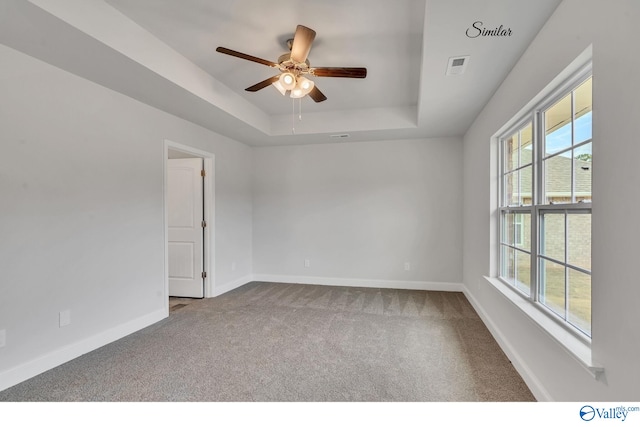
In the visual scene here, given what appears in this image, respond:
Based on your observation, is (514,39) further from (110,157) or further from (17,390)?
(17,390)

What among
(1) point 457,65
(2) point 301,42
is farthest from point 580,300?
(2) point 301,42

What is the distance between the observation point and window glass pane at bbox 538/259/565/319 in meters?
1.83

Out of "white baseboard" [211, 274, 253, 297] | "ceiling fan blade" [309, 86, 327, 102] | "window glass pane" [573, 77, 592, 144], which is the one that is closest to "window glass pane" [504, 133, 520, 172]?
"window glass pane" [573, 77, 592, 144]

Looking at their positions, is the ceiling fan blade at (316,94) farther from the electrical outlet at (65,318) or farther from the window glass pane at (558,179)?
the electrical outlet at (65,318)

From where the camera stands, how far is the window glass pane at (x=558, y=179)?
175 centimetres

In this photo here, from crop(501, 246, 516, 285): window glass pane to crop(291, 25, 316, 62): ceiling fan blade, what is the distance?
2.45 m

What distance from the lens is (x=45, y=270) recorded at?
2.26 meters

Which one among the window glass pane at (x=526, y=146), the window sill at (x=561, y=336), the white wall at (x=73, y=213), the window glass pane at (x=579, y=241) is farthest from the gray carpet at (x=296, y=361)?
the window glass pane at (x=526, y=146)

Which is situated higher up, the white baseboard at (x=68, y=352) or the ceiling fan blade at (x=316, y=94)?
the ceiling fan blade at (x=316, y=94)

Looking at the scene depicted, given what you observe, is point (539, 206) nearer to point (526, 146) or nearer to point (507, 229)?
point (526, 146)

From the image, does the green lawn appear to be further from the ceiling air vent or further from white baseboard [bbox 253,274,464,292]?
white baseboard [bbox 253,274,464,292]

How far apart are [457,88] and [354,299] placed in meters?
2.81

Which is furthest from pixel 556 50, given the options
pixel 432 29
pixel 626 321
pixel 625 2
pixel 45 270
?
pixel 45 270

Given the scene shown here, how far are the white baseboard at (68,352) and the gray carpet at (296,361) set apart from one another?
58 millimetres
